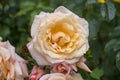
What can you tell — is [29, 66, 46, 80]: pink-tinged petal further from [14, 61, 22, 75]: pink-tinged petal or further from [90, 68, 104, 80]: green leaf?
[90, 68, 104, 80]: green leaf

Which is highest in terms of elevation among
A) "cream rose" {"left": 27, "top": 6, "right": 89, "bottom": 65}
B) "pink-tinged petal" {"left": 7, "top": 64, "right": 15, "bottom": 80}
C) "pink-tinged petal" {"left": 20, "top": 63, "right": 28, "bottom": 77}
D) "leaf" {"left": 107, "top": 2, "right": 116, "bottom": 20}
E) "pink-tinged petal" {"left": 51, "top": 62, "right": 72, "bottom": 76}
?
"cream rose" {"left": 27, "top": 6, "right": 89, "bottom": 65}

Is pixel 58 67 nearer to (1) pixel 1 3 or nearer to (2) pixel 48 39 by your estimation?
(2) pixel 48 39

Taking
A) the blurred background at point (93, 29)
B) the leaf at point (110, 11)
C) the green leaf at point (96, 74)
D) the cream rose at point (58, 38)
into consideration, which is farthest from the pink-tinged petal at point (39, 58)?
the leaf at point (110, 11)

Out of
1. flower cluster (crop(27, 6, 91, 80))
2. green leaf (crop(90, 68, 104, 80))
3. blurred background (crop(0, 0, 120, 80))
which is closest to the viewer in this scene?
flower cluster (crop(27, 6, 91, 80))

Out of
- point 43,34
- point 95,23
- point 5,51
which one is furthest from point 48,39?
point 95,23

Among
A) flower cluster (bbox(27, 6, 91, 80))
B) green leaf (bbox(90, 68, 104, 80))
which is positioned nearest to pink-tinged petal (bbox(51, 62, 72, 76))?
flower cluster (bbox(27, 6, 91, 80))

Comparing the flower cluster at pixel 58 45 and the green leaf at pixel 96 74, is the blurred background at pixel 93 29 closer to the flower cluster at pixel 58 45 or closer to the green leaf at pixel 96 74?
the green leaf at pixel 96 74

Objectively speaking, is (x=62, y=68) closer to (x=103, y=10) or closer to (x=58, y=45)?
(x=58, y=45)
